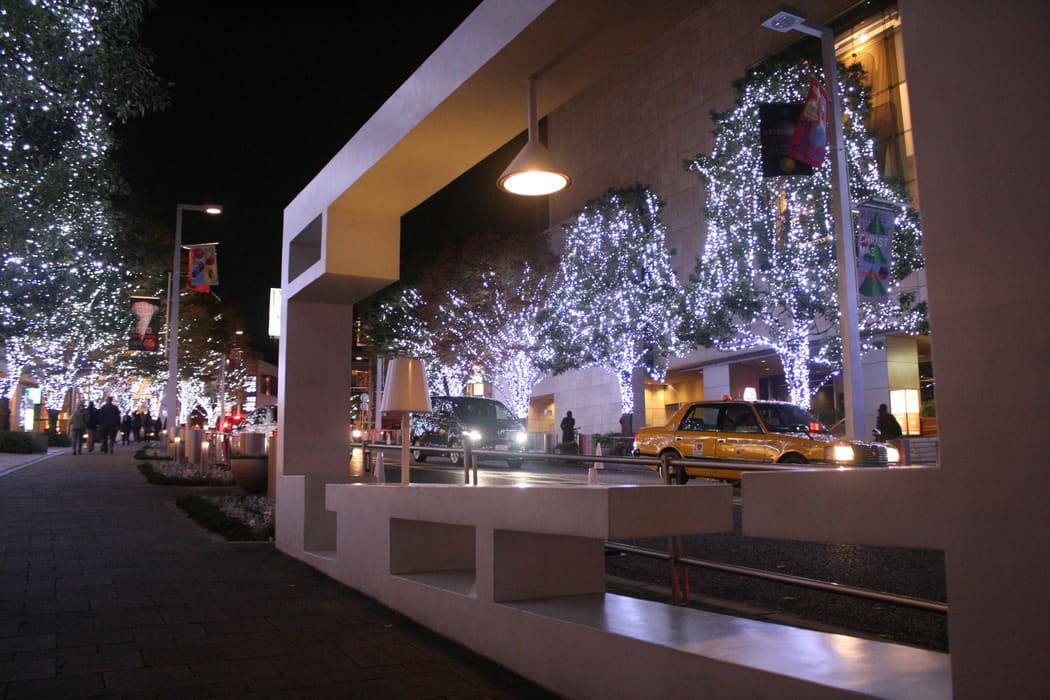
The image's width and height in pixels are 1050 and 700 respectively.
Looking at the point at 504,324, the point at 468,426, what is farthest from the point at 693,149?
the point at 468,426

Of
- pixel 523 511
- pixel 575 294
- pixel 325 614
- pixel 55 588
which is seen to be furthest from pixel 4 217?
pixel 575 294

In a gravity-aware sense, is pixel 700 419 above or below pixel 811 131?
below

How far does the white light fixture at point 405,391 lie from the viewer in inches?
259

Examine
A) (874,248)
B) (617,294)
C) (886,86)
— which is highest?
(886,86)

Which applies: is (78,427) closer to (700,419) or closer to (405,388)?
(700,419)

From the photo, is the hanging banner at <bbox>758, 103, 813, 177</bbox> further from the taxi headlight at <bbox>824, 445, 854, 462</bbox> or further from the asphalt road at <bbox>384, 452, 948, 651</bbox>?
the asphalt road at <bbox>384, 452, 948, 651</bbox>

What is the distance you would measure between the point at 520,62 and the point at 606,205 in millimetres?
28264

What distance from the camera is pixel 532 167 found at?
17.6 ft

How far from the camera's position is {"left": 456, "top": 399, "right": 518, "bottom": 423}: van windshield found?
76.9ft

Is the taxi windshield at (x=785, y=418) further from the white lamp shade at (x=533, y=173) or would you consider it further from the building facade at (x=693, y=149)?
the white lamp shade at (x=533, y=173)

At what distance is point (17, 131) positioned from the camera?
568 inches

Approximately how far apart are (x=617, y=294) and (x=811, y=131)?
16489 millimetres

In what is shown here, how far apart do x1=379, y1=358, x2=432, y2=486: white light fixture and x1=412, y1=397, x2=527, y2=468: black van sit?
15.3 m

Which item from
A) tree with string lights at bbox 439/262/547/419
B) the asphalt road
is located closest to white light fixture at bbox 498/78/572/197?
the asphalt road
